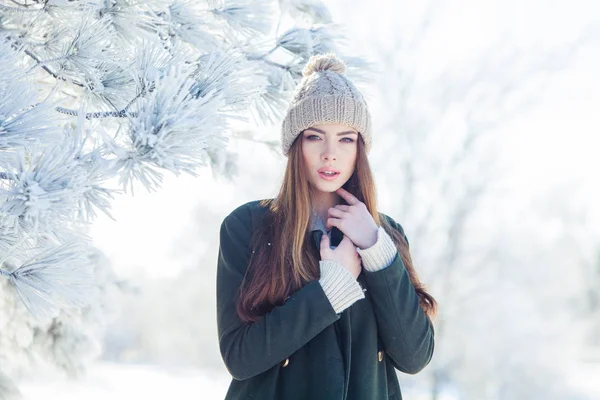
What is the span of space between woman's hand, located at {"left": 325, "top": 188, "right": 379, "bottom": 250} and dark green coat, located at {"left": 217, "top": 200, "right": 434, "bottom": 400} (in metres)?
0.08

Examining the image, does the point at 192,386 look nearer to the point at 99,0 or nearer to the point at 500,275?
the point at 500,275

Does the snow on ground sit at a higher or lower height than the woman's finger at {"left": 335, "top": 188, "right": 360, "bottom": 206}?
higher

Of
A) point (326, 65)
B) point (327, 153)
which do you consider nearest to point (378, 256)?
point (327, 153)

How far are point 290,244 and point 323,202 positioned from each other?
21 cm

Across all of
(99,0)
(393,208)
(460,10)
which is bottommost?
(99,0)

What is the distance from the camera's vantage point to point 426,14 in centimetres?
802

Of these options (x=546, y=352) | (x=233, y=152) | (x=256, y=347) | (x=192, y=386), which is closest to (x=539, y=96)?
(x=546, y=352)

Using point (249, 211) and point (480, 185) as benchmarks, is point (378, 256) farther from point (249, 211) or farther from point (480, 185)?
point (480, 185)

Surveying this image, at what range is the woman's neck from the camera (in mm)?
1700

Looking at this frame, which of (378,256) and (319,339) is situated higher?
(378,256)

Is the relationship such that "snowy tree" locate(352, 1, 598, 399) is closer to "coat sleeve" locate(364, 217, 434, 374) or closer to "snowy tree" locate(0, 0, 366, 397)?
"snowy tree" locate(0, 0, 366, 397)

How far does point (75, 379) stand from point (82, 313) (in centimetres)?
31

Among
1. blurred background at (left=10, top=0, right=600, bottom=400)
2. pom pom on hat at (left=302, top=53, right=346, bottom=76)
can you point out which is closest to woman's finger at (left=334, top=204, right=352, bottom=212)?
pom pom on hat at (left=302, top=53, right=346, bottom=76)

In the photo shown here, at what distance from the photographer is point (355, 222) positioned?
5.17 ft
